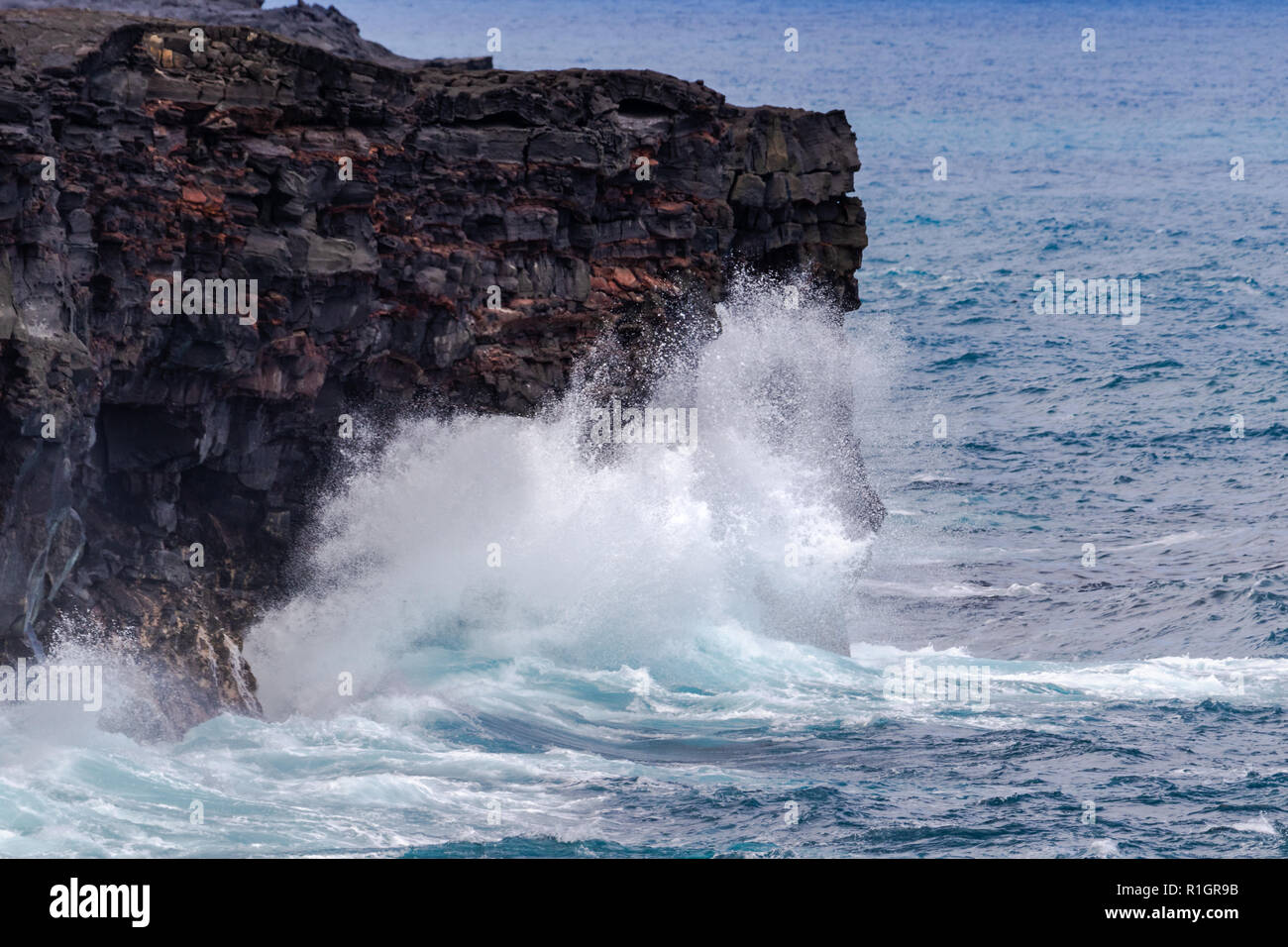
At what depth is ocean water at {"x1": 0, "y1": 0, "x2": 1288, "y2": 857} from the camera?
24.5 m

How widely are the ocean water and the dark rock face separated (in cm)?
141

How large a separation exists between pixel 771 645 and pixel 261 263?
12401 mm

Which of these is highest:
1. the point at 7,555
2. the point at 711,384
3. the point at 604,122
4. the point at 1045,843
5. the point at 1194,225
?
the point at 1194,225

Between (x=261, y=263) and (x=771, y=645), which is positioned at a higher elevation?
(x=261, y=263)

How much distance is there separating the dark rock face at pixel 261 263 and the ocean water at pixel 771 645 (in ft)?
4.63

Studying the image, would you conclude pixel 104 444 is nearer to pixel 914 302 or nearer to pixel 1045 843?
pixel 1045 843

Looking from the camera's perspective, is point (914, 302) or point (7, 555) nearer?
point (7, 555)

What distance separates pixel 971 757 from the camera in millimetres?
28422

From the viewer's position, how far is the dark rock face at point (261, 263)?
25.5m

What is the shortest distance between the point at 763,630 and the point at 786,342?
6.31m

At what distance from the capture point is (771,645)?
117 feet

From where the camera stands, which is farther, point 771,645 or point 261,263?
point 771,645

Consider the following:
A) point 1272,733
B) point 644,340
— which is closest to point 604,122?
point 644,340

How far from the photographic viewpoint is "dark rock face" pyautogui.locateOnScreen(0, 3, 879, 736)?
25547mm
